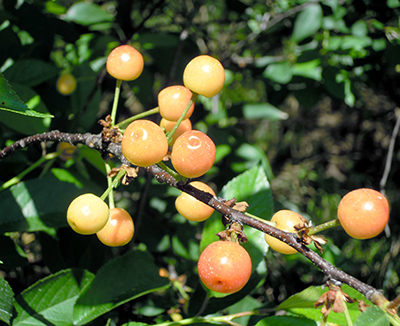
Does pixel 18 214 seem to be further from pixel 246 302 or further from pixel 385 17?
pixel 385 17

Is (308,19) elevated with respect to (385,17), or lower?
elevated

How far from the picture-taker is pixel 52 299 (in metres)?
0.83

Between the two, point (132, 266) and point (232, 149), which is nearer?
point (132, 266)

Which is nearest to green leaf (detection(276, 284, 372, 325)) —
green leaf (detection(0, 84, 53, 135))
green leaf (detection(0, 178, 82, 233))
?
green leaf (detection(0, 178, 82, 233))

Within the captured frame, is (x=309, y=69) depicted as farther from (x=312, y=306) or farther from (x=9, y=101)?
(x=9, y=101)

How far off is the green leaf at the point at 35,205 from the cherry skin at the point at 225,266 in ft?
1.60

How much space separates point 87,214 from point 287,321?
1.62ft

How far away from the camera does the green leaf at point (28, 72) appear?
3.32 feet

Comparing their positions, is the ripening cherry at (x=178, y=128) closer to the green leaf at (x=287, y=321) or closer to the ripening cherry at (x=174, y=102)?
the ripening cherry at (x=174, y=102)

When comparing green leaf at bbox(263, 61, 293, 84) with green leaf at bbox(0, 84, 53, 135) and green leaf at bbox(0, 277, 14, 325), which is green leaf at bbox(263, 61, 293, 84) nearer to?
green leaf at bbox(0, 84, 53, 135)

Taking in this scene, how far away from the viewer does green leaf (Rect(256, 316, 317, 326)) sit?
2.29 ft

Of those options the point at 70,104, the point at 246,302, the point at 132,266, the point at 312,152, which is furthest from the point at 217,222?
the point at 312,152

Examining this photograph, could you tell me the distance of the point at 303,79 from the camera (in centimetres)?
145

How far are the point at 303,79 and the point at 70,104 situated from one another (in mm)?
974
